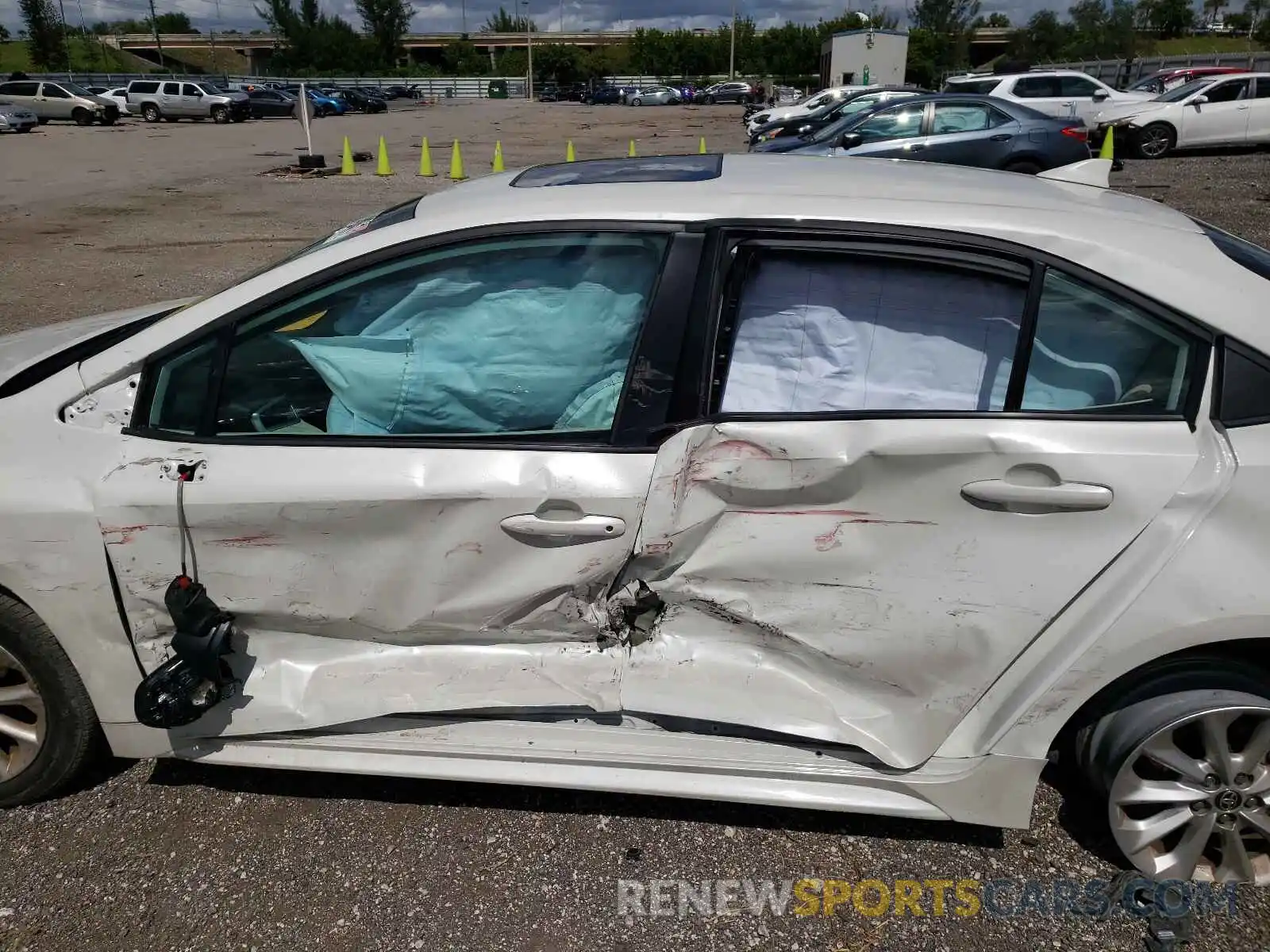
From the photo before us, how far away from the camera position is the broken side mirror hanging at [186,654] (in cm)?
216

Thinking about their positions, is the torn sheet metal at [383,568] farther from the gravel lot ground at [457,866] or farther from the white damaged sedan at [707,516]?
the gravel lot ground at [457,866]

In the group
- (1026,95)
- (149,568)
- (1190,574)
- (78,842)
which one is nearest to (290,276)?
(149,568)

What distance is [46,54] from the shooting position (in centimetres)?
7475

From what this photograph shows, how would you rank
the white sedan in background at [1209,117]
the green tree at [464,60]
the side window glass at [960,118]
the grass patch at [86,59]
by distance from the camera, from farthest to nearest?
the green tree at [464,60] → the grass patch at [86,59] → the white sedan in background at [1209,117] → the side window glass at [960,118]

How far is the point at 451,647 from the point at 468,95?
88532 millimetres

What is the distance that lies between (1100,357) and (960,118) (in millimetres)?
12973

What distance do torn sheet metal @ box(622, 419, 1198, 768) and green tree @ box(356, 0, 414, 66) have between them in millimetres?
112014

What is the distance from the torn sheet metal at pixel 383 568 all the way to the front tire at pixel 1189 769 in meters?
1.22

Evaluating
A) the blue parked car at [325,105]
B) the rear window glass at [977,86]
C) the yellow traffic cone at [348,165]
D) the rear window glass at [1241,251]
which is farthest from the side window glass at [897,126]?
the blue parked car at [325,105]

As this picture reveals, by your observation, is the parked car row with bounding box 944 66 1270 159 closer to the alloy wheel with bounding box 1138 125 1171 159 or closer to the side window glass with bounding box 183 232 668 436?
the alloy wheel with bounding box 1138 125 1171 159

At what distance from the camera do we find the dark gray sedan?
1319cm

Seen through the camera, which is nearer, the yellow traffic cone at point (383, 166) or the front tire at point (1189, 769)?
the front tire at point (1189, 769)

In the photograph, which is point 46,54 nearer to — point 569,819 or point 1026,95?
point 1026,95

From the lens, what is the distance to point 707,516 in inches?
82.6
